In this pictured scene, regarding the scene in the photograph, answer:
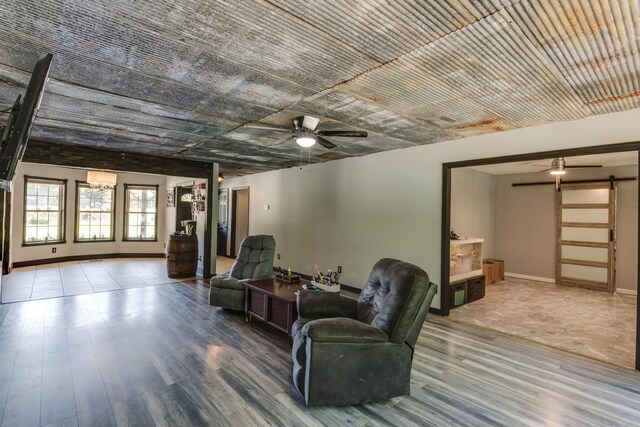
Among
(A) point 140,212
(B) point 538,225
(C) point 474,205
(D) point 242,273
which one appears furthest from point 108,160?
(B) point 538,225

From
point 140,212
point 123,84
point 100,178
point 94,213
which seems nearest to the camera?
point 123,84

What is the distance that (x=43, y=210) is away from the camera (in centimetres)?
753

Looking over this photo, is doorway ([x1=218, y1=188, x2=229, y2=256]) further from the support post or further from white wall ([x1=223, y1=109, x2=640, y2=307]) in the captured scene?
the support post

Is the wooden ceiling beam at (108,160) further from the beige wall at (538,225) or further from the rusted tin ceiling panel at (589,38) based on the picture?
Result: the beige wall at (538,225)

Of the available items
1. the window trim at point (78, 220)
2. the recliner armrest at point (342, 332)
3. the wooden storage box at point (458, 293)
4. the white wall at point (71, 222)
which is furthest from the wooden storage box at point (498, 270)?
the window trim at point (78, 220)

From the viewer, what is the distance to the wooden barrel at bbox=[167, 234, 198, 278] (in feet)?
20.6

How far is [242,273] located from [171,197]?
5313 millimetres

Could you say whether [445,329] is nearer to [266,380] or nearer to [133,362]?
[266,380]

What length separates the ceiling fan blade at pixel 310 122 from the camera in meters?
3.36

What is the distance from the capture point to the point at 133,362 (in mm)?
2863

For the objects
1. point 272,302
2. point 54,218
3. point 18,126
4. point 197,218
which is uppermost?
point 18,126

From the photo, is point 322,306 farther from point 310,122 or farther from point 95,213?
point 95,213

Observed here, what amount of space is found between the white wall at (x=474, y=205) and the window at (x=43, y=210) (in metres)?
8.98

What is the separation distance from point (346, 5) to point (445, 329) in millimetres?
3648
